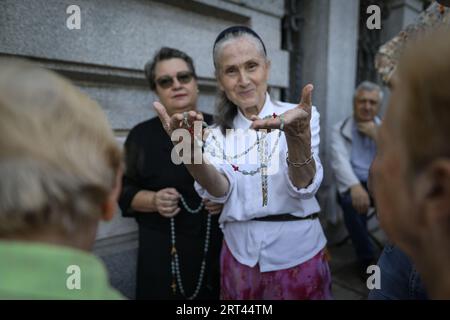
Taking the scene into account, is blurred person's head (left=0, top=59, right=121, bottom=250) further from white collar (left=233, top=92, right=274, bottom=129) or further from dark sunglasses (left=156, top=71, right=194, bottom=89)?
dark sunglasses (left=156, top=71, right=194, bottom=89)

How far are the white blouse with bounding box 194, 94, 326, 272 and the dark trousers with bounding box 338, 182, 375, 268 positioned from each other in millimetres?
1648

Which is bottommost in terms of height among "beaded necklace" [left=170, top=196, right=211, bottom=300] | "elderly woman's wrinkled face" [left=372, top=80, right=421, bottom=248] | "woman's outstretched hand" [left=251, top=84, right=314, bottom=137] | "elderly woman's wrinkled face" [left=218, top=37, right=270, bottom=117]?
"beaded necklace" [left=170, top=196, right=211, bottom=300]

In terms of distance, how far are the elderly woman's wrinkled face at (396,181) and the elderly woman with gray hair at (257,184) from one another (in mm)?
580

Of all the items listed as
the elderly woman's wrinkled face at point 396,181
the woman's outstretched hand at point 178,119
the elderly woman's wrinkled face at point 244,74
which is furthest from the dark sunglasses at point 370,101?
the elderly woman's wrinkled face at point 396,181

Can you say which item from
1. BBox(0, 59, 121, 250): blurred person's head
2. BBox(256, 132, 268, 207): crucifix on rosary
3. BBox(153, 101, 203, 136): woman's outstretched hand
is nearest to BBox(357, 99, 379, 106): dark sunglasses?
BBox(256, 132, 268, 207): crucifix on rosary

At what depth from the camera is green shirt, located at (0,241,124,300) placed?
558mm

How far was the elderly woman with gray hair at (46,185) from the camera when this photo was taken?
562 mm

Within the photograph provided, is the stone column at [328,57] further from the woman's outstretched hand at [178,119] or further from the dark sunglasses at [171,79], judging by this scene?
the woman's outstretched hand at [178,119]

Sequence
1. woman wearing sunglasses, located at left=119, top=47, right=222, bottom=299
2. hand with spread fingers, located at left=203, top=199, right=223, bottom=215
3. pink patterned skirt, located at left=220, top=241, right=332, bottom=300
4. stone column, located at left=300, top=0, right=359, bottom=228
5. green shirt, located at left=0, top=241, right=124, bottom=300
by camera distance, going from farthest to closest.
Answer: stone column, located at left=300, top=0, right=359, bottom=228 < woman wearing sunglasses, located at left=119, top=47, right=222, bottom=299 < hand with spread fingers, located at left=203, top=199, right=223, bottom=215 < pink patterned skirt, located at left=220, top=241, right=332, bottom=300 < green shirt, located at left=0, top=241, right=124, bottom=300

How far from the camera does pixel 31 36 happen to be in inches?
70.1

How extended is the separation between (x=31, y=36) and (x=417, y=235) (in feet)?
6.57
